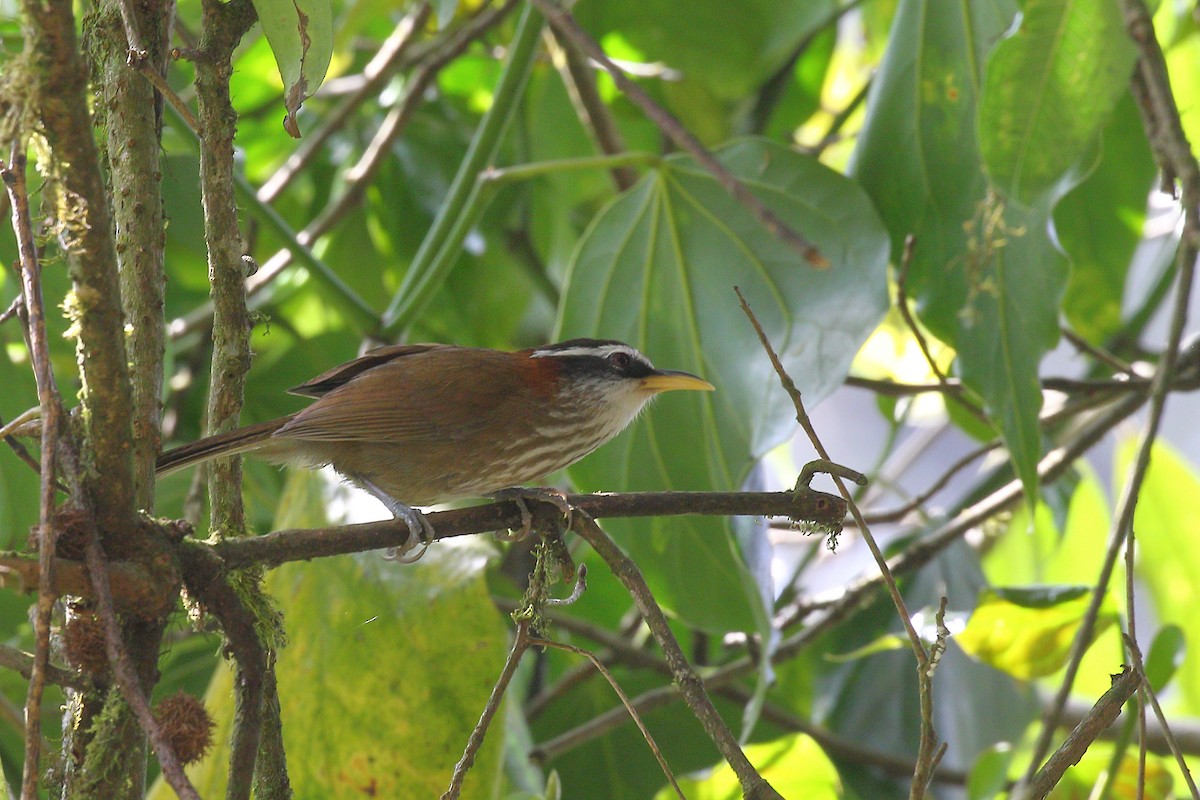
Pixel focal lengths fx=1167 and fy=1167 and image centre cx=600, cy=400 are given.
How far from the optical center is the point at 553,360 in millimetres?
3027

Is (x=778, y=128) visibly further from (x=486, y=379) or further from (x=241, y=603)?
(x=241, y=603)

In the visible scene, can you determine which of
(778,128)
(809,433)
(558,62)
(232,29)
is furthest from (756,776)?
(778,128)

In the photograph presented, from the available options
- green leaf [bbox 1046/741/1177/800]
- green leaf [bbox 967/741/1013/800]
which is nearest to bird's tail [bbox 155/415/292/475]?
green leaf [bbox 967/741/1013/800]

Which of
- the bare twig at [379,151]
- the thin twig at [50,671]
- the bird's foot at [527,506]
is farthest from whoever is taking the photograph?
the bare twig at [379,151]

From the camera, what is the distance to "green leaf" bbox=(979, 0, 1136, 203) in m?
2.22

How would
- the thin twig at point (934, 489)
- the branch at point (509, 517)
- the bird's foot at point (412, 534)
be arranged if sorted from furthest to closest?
the thin twig at point (934, 489) → the bird's foot at point (412, 534) → the branch at point (509, 517)

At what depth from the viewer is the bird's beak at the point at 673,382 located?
2.75 m

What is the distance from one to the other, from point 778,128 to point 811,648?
83.5 inches

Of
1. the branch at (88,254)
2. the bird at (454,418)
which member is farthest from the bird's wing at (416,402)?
the branch at (88,254)

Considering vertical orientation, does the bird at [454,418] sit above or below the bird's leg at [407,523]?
above

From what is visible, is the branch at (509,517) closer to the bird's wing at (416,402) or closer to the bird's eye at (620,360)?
the bird's wing at (416,402)

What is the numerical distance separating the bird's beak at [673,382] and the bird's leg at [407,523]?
0.65 meters

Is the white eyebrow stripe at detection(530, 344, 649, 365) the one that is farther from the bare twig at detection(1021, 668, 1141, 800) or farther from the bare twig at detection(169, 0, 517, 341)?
the bare twig at detection(1021, 668, 1141, 800)

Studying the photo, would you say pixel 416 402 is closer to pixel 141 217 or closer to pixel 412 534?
pixel 412 534
